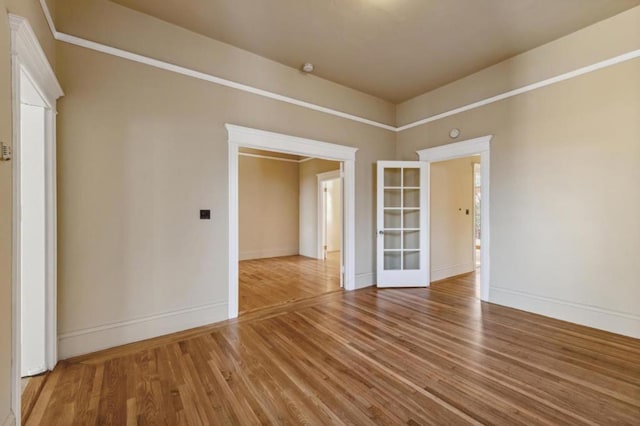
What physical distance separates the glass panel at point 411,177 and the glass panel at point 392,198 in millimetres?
194

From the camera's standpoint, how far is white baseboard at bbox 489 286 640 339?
275 cm

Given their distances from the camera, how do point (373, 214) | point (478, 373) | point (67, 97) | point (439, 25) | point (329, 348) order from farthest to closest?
point (373, 214), point (439, 25), point (329, 348), point (67, 97), point (478, 373)

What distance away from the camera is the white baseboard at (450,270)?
15.9 feet

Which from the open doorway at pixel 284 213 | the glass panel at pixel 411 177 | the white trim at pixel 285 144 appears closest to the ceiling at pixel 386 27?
the white trim at pixel 285 144

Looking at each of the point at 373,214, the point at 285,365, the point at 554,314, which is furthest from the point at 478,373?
the point at 373,214

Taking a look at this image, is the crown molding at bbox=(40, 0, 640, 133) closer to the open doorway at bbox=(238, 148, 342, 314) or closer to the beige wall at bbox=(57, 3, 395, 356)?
the beige wall at bbox=(57, 3, 395, 356)

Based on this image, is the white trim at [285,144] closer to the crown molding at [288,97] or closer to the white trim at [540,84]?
the crown molding at [288,97]

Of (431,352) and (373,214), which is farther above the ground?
(373,214)

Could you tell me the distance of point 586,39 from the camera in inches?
117

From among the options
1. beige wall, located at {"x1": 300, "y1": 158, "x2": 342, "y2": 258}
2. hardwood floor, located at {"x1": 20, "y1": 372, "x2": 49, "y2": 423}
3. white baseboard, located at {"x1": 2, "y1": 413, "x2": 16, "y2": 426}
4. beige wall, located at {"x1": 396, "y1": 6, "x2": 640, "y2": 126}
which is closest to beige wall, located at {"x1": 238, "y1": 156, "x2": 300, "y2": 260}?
beige wall, located at {"x1": 300, "y1": 158, "x2": 342, "y2": 258}

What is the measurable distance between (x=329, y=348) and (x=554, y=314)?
2652 mm

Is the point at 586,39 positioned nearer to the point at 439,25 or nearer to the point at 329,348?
the point at 439,25

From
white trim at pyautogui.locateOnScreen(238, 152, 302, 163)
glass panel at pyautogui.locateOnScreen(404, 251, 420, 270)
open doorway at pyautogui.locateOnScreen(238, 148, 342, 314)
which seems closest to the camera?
glass panel at pyautogui.locateOnScreen(404, 251, 420, 270)

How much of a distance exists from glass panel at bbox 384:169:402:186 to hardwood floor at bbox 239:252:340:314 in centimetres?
190
